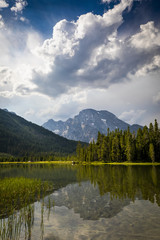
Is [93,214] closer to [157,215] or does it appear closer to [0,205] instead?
[157,215]

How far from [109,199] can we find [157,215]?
608cm

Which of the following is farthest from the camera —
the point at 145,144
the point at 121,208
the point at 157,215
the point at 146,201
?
the point at 145,144

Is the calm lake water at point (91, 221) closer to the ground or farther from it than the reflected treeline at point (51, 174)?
farther from it

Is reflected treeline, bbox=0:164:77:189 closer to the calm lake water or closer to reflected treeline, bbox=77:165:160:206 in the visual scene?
reflected treeline, bbox=77:165:160:206

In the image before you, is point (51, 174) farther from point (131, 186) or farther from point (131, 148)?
point (131, 148)

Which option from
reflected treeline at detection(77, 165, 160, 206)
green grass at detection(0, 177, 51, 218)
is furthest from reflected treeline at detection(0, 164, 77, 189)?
green grass at detection(0, 177, 51, 218)

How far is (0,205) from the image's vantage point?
16469 millimetres

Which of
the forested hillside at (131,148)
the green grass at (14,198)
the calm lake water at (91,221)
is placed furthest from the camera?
the forested hillside at (131,148)

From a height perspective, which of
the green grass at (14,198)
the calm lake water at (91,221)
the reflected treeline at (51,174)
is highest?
the calm lake water at (91,221)

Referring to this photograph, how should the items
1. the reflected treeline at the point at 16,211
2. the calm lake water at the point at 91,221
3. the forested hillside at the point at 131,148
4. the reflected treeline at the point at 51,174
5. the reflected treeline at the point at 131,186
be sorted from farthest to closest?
1. the forested hillside at the point at 131,148
2. the reflected treeline at the point at 51,174
3. the reflected treeline at the point at 131,186
4. the reflected treeline at the point at 16,211
5. the calm lake water at the point at 91,221

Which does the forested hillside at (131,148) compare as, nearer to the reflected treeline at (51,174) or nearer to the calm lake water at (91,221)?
the reflected treeline at (51,174)

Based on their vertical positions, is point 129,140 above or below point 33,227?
above


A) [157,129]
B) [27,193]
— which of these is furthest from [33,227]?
[157,129]

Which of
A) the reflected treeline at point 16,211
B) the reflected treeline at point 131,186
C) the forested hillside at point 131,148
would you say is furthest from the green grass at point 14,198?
the forested hillside at point 131,148
